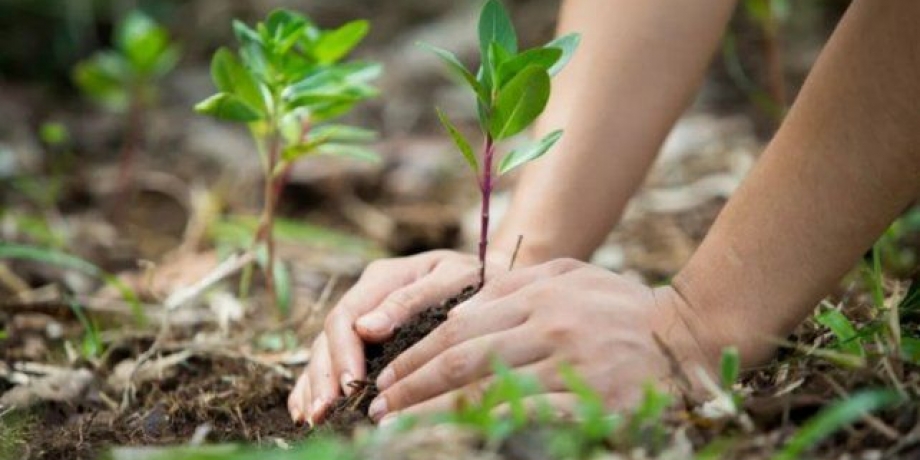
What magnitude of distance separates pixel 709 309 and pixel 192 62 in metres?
3.34

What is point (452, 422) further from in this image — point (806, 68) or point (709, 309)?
point (806, 68)

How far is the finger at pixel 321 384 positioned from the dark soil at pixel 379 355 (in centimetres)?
2

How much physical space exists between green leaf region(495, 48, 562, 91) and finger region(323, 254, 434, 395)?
379mm

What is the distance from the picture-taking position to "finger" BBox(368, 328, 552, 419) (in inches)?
55.9

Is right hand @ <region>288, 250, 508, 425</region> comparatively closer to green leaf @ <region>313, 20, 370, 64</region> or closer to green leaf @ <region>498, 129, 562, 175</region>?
green leaf @ <region>498, 129, 562, 175</region>

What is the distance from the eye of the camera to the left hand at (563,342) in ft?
4.56

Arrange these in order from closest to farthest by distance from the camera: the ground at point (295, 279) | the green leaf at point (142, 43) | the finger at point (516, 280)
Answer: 1. the ground at point (295, 279)
2. the finger at point (516, 280)
3. the green leaf at point (142, 43)

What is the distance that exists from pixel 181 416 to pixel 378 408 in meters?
0.36

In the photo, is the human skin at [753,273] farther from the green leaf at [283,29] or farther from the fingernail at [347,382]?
the green leaf at [283,29]

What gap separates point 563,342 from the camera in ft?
4.61

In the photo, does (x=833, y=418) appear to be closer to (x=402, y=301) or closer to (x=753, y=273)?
(x=753, y=273)

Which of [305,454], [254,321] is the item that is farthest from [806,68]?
[305,454]

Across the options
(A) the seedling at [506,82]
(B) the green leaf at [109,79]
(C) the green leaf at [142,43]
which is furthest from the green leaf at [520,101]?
(B) the green leaf at [109,79]

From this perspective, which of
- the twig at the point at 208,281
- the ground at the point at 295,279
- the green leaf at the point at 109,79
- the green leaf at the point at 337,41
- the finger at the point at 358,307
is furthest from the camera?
the green leaf at the point at 109,79
